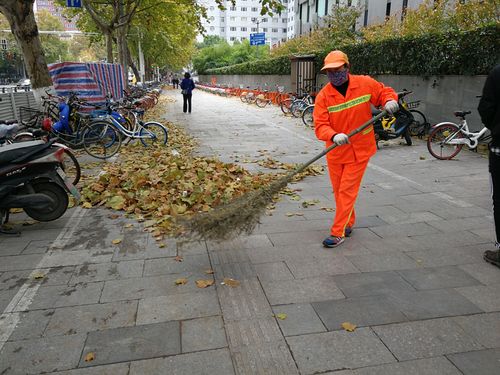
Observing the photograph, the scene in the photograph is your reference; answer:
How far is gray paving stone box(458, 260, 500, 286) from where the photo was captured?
3396mm

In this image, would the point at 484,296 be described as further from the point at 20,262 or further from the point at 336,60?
the point at 20,262

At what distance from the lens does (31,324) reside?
288cm

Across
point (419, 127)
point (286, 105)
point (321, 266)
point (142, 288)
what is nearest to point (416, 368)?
point (321, 266)

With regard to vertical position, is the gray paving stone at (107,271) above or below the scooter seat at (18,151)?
below

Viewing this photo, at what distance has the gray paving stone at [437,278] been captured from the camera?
10.9ft

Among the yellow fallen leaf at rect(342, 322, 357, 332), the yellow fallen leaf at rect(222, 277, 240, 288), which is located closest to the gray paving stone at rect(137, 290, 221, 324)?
the yellow fallen leaf at rect(222, 277, 240, 288)

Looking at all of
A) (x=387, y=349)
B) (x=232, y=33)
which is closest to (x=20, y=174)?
(x=387, y=349)

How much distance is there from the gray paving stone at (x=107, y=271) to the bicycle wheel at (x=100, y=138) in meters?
5.18

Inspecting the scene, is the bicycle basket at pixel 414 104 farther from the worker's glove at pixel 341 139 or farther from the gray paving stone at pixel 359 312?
the gray paving stone at pixel 359 312

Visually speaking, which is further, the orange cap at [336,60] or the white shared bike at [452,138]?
the white shared bike at [452,138]

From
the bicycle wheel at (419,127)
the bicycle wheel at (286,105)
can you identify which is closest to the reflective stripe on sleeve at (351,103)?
the bicycle wheel at (419,127)

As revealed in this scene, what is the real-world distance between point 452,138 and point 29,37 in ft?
31.4

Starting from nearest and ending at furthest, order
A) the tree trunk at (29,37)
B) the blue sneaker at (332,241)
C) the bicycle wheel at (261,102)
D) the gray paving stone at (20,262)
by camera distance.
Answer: the gray paving stone at (20,262) → the blue sneaker at (332,241) → the tree trunk at (29,37) → the bicycle wheel at (261,102)

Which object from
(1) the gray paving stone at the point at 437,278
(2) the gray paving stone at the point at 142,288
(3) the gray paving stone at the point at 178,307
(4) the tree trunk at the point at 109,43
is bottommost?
(2) the gray paving stone at the point at 142,288
